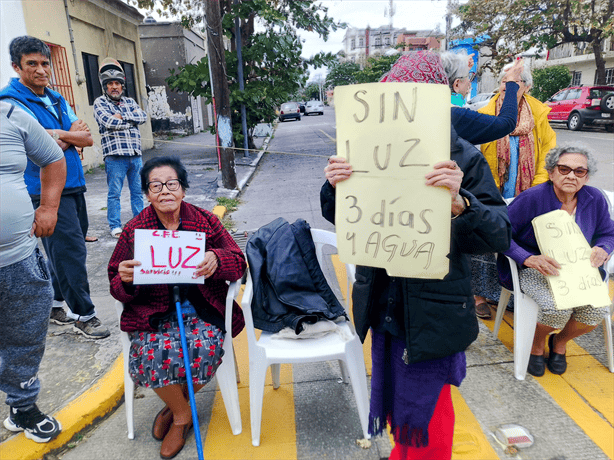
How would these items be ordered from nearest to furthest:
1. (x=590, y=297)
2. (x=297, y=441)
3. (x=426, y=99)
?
(x=426, y=99) < (x=297, y=441) < (x=590, y=297)

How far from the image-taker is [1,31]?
7.09 metres

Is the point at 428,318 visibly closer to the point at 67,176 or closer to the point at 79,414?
the point at 79,414

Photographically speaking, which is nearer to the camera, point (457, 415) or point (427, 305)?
point (427, 305)

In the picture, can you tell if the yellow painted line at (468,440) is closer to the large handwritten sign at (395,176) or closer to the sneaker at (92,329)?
the large handwritten sign at (395,176)

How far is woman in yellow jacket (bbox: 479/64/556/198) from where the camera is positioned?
130 inches

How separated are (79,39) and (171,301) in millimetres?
10531

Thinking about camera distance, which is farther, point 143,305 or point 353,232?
point 143,305

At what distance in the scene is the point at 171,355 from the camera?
2285 millimetres

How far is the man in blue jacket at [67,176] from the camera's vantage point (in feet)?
9.26

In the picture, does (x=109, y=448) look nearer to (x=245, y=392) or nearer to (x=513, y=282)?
(x=245, y=392)

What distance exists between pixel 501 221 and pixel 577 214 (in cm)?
166

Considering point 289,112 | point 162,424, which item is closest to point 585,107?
point 162,424

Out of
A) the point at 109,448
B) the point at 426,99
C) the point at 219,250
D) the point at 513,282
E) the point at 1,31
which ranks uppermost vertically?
the point at 1,31

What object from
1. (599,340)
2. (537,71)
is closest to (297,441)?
(599,340)
